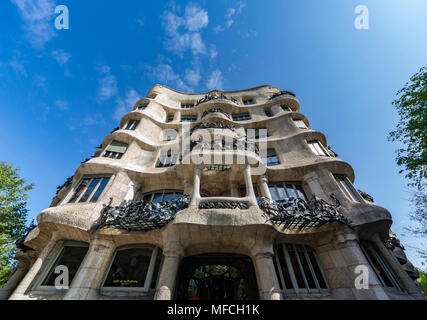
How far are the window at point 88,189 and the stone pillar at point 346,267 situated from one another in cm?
1280

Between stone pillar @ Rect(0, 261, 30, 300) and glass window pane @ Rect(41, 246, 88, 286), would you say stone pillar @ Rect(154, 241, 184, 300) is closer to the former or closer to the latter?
glass window pane @ Rect(41, 246, 88, 286)

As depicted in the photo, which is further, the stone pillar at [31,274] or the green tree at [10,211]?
the green tree at [10,211]

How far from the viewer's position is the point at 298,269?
26.6 ft

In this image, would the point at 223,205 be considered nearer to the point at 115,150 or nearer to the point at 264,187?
the point at 264,187

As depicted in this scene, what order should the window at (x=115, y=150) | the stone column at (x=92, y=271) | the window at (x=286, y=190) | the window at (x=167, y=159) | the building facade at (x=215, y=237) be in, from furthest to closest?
the window at (x=167, y=159), the window at (x=115, y=150), the window at (x=286, y=190), the building facade at (x=215, y=237), the stone column at (x=92, y=271)

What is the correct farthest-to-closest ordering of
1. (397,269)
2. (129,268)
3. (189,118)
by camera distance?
1. (189,118)
2. (129,268)
3. (397,269)

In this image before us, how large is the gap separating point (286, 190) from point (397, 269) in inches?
230

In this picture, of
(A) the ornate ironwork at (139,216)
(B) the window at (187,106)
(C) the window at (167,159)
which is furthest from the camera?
(B) the window at (187,106)

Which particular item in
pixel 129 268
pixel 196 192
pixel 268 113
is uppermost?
pixel 268 113

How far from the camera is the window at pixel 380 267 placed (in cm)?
771

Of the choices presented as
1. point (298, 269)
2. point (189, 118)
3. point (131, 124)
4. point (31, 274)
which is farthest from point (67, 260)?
point (189, 118)

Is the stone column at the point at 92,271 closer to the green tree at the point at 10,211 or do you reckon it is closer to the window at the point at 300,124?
the green tree at the point at 10,211

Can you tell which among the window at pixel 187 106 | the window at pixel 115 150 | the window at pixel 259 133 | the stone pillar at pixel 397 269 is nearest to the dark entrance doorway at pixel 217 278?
the stone pillar at pixel 397 269
